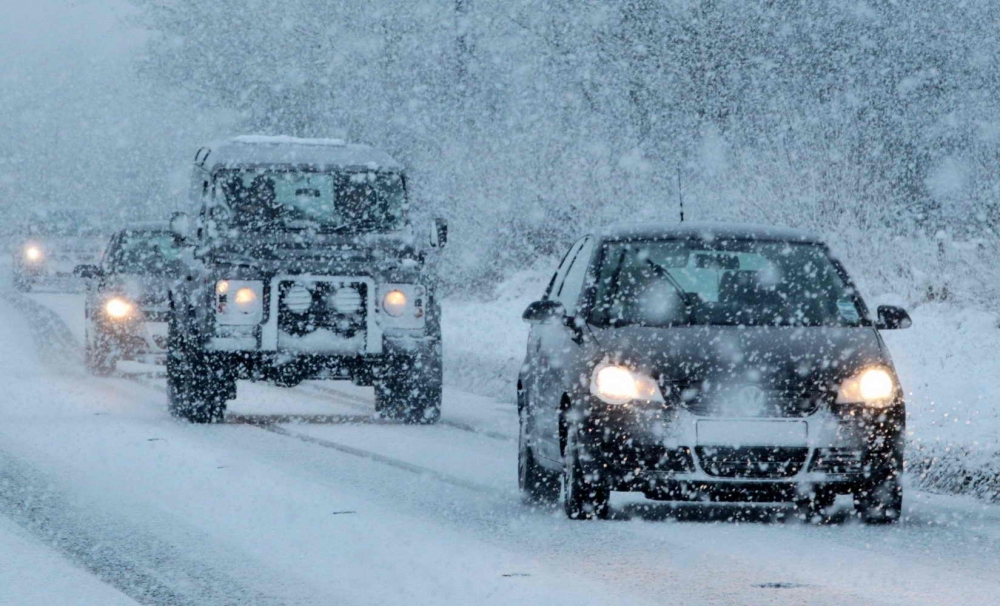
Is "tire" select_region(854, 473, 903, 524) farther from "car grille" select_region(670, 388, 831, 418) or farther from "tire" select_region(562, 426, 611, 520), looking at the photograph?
"tire" select_region(562, 426, 611, 520)

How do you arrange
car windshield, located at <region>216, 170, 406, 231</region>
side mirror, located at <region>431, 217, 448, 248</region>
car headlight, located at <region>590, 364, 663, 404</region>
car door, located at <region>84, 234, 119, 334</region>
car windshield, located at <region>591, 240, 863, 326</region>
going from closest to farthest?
car headlight, located at <region>590, 364, 663, 404</region> → car windshield, located at <region>591, 240, 863, 326</region> → car windshield, located at <region>216, 170, 406, 231</region> → side mirror, located at <region>431, 217, 448, 248</region> → car door, located at <region>84, 234, 119, 334</region>

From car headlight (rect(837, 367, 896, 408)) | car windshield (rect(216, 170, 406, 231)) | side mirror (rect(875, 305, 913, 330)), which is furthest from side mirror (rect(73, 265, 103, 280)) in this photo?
car headlight (rect(837, 367, 896, 408))

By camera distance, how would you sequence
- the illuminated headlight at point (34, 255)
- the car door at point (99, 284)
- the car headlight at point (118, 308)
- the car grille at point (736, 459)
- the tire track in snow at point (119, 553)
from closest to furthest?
1. the tire track in snow at point (119, 553)
2. the car grille at point (736, 459)
3. the car headlight at point (118, 308)
4. the car door at point (99, 284)
5. the illuminated headlight at point (34, 255)

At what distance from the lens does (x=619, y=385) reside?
959cm

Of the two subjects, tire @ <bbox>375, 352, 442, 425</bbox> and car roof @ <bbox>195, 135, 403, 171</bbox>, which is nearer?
tire @ <bbox>375, 352, 442, 425</bbox>

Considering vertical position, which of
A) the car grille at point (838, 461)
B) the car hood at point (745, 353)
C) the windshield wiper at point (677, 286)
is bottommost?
the car grille at point (838, 461)

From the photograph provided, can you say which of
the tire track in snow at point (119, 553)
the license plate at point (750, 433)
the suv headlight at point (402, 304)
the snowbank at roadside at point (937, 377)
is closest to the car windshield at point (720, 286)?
the license plate at point (750, 433)

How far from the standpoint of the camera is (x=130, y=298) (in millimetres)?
20594

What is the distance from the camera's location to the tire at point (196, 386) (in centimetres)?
1595

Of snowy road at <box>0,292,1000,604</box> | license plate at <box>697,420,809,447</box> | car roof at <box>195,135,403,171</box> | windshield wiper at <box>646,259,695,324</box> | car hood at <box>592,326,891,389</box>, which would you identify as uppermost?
car roof at <box>195,135,403,171</box>

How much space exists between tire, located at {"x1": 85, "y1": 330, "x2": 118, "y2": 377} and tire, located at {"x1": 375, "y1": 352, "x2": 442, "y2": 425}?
5.55 m

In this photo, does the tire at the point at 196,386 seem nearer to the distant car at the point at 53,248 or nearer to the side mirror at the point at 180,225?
the side mirror at the point at 180,225

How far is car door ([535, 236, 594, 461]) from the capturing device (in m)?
10.0

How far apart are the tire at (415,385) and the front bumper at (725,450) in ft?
21.8
